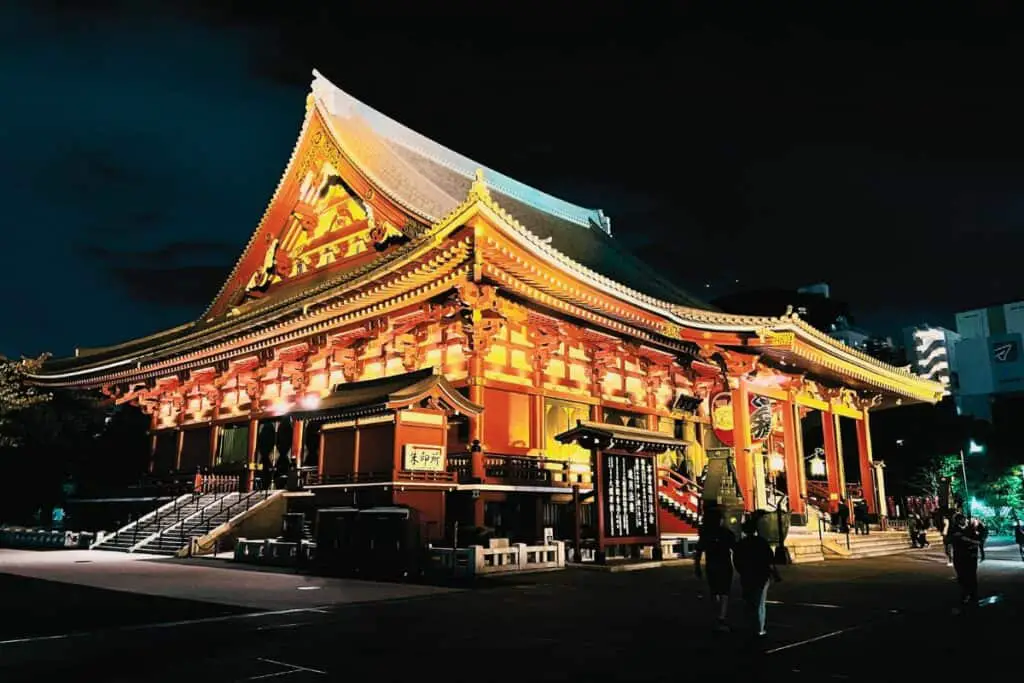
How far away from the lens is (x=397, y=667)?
645 cm

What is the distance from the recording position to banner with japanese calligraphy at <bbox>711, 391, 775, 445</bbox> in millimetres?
24984

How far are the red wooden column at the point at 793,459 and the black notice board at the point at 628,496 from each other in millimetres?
8907

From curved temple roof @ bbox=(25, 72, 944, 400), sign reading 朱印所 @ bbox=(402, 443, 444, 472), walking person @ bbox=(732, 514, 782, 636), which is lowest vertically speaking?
walking person @ bbox=(732, 514, 782, 636)

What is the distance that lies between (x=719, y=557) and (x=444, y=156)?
28.9 metres

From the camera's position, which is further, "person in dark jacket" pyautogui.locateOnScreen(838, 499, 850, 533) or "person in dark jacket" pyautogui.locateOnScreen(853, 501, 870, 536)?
"person in dark jacket" pyautogui.locateOnScreen(853, 501, 870, 536)

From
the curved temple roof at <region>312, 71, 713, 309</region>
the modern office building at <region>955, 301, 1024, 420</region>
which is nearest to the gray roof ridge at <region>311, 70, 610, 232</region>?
the curved temple roof at <region>312, 71, 713, 309</region>

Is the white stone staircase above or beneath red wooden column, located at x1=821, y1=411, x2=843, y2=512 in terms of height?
beneath

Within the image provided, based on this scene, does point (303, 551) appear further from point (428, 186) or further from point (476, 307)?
point (428, 186)

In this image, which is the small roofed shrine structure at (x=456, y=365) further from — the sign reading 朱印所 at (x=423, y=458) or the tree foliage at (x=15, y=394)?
the tree foliage at (x=15, y=394)

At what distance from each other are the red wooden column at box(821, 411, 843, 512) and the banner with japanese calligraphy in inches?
185

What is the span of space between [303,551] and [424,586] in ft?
15.2

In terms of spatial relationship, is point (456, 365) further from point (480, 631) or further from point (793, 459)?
point (480, 631)

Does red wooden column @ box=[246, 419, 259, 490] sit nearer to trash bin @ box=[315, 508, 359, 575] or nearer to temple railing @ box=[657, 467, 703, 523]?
trash bin @ box=[315, 508, 359, 575]

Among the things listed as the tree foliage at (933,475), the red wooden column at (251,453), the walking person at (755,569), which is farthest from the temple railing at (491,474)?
the tree foliage at (933,475)
